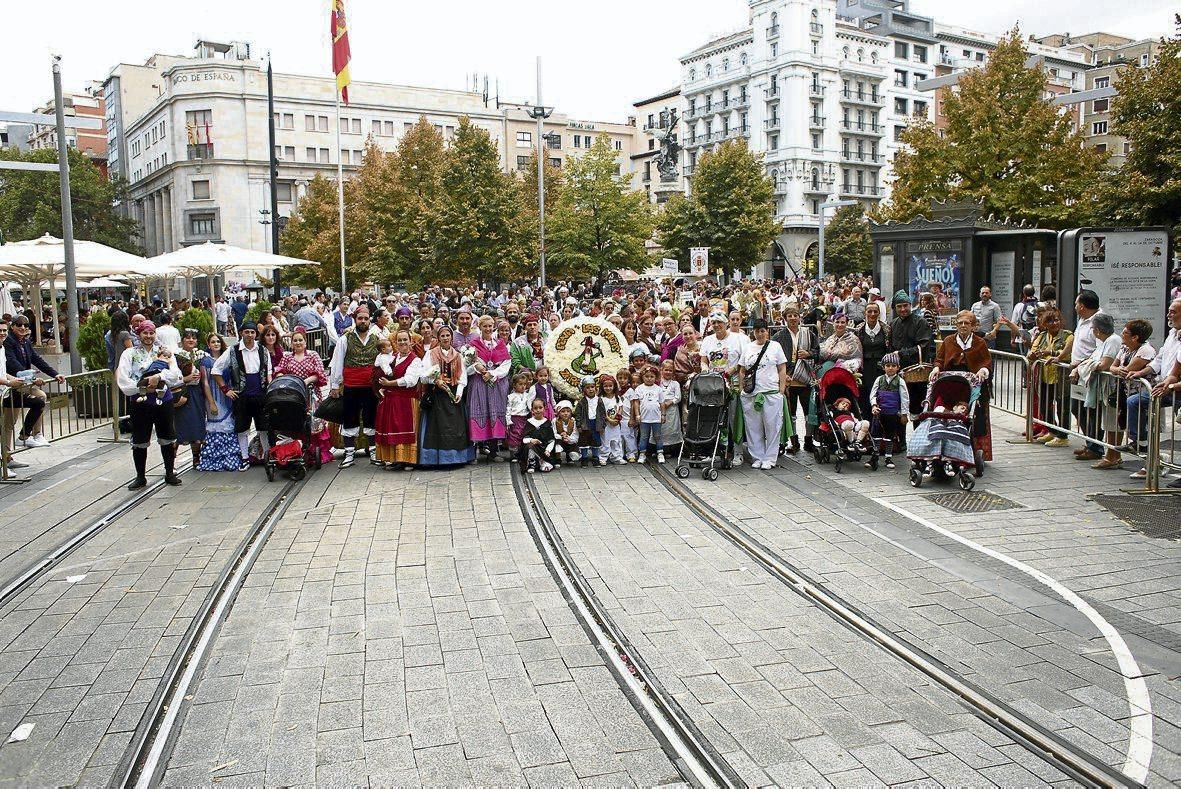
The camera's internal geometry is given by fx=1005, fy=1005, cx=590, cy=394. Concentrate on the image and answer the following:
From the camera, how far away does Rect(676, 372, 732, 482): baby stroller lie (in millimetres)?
12320

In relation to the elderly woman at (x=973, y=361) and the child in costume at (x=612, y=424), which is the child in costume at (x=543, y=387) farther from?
the elderly woman at (x=973, y=361)

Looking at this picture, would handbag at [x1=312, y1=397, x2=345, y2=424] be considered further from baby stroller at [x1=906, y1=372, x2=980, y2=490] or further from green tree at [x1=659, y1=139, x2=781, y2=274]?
green tree at [x1=659, y1=139, x2=781, y2=274]

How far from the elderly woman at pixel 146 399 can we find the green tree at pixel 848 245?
→ 66622 mm

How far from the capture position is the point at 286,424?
12.4 metres

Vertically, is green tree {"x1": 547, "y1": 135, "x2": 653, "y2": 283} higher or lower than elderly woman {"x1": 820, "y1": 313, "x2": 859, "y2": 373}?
higher

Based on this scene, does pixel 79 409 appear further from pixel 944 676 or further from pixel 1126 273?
pixel 1126 273

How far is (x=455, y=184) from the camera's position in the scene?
45.0 meters

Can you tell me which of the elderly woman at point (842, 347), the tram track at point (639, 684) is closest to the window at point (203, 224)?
the elderly woman at point (842, 347)

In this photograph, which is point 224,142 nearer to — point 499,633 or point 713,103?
point 713,103

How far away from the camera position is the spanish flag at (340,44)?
36031mm

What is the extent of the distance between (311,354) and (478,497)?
3.39 meters

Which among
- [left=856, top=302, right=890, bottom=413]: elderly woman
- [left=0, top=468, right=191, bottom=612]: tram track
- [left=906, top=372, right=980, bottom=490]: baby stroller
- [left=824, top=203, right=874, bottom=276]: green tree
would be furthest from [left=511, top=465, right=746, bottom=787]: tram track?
[left=824, top=203, right=874, bottom=276]: green tree

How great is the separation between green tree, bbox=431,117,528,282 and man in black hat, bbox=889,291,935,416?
33.2m

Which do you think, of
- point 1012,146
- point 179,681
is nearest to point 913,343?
point 179,681
